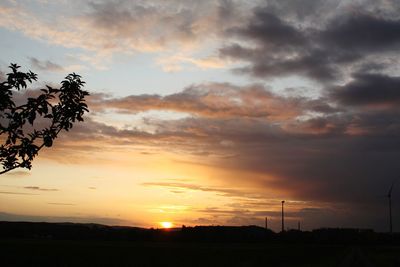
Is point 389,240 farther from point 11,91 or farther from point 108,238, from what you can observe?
point 11,91

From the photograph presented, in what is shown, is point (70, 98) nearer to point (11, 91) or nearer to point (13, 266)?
point (11, 91)

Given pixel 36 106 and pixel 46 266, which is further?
pixel 46 266

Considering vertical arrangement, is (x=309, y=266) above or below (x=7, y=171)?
below

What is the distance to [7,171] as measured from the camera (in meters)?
12.3

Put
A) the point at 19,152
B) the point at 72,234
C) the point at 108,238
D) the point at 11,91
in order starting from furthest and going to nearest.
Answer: the point at 72,234, the point at 108,238, the point at 19,152, the point at 11,91

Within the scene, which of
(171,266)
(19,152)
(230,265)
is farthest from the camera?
(230,265)

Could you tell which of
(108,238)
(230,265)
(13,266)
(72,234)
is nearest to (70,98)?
(13,266)

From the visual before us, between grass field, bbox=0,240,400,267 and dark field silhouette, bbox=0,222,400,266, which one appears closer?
grass field, bbox=0,240,400,267

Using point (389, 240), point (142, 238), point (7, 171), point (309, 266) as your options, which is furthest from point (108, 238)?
point (7, 171)

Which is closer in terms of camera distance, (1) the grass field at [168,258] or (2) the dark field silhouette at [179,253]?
(1) the grass field at [168,258]

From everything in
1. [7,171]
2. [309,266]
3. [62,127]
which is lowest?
[309,266]

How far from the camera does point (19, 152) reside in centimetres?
1223

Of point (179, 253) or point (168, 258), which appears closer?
point (168, 258)

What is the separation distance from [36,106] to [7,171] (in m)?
1.80
